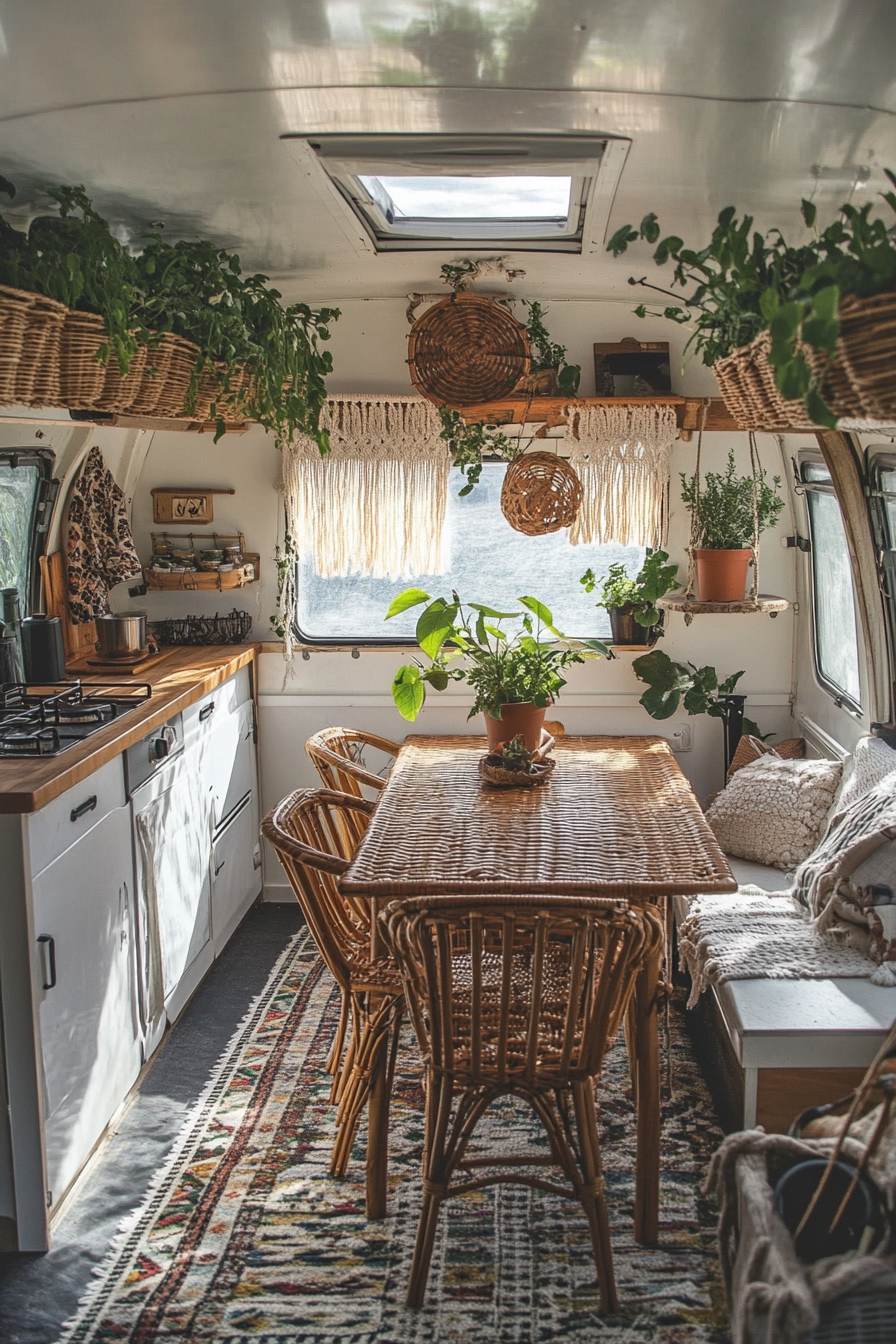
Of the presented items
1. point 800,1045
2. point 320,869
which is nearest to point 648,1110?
point 800,1045

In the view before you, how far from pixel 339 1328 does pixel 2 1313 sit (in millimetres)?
756

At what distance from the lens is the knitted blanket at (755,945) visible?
3055 millimetres

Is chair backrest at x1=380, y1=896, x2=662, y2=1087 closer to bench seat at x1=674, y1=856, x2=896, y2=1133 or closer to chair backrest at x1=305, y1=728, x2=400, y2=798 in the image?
bench seat at x1=674, y1=856, x2=896, y2=1133

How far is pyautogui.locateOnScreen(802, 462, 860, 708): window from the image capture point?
431cm

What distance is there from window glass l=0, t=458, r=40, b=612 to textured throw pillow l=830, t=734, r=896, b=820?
292 cm

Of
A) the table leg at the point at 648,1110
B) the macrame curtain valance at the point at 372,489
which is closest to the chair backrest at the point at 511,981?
the table leg at the point at 648,1110

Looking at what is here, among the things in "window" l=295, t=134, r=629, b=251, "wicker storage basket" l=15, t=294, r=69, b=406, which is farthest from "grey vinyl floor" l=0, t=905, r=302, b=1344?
"window" l=295, t=134, r=629, b=251

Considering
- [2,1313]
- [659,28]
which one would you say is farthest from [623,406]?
[2,1313]

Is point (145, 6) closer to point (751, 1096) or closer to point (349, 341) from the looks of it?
point (751, 1096)

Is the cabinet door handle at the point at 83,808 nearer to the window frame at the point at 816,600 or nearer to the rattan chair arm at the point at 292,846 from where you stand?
the rattan chair arm at the point at 292,846

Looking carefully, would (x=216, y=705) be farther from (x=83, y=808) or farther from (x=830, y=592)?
(x=830, y=592)

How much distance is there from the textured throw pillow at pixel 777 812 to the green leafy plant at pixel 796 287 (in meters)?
2.06

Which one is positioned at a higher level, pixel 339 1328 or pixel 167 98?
pixel 167 98

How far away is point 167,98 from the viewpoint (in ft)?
7.30
